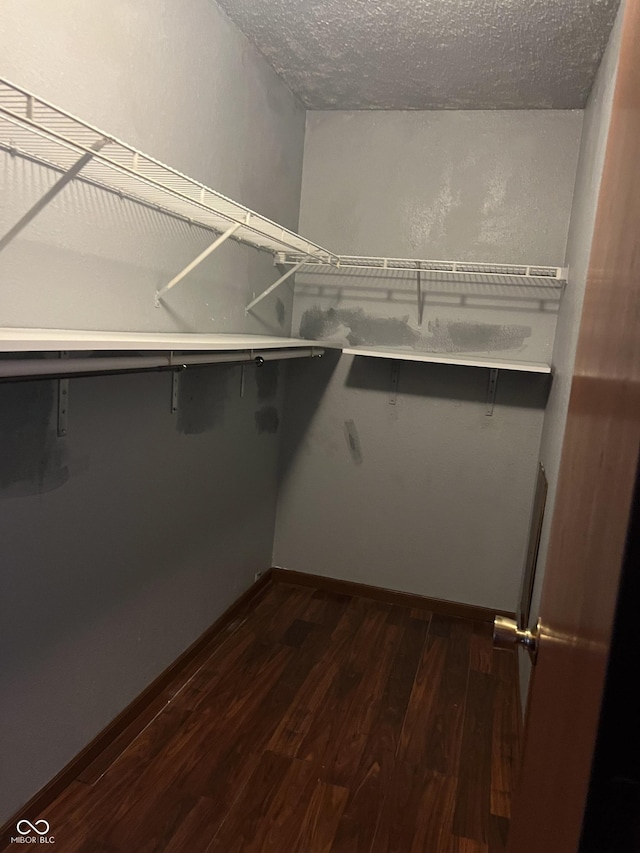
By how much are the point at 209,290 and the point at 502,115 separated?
1639mm

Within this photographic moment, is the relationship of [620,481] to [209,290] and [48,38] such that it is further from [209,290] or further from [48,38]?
[209,290]

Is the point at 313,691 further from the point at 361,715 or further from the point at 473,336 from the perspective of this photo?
the point at 473,336

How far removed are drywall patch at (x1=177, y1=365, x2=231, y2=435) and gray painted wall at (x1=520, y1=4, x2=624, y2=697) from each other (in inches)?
50.5

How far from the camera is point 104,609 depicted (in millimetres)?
1815

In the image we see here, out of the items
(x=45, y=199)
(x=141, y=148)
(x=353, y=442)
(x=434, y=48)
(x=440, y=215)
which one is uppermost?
(x=434, y=48)

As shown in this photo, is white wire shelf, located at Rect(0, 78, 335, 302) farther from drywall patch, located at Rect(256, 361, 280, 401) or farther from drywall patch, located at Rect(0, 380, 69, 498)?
drywall patch, located at Rect(256, 361, 280, 401)

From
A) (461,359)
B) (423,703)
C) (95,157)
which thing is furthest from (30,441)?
(461,359)

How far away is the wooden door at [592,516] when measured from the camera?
1.22ft

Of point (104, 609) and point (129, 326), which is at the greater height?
point (129, 326)

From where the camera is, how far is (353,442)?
3104 mm

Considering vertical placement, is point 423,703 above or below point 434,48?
below

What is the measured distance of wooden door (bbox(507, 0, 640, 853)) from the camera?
0.37m

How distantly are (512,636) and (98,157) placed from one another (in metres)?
1.14

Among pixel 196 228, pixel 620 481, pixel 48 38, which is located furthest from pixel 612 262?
pixel 196 228
